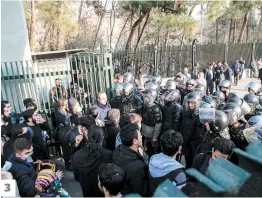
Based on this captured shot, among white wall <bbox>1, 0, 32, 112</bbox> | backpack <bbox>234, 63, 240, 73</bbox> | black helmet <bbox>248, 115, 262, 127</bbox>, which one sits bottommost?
backpack <bbox>234, 63, 240, 73</bbox>

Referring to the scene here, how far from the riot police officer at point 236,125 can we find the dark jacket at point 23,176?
8.01 ft

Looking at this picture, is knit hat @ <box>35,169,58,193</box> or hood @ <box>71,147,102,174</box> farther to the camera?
hood @ <box>71,147,102,174</box>

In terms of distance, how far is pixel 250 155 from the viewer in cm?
125

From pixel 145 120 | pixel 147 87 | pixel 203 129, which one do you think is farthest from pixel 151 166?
pixel 147 87

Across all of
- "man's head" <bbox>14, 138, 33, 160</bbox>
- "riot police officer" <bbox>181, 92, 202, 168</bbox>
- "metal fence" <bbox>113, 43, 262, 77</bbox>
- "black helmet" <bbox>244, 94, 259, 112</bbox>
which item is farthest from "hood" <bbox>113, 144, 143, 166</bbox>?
"metal fence" <bbox>113, 43, 262, 77</bbox>

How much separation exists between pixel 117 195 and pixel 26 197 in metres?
0.91

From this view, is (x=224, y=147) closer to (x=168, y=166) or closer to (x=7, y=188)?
(x=168, y=166)

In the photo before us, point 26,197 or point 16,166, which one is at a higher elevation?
point 16,166

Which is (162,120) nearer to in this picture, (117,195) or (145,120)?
(145,120)

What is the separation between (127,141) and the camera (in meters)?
2.99

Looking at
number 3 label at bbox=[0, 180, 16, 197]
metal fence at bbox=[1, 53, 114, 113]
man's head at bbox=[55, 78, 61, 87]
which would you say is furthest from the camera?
man's head at bbox=[55, 78, 61, 87]

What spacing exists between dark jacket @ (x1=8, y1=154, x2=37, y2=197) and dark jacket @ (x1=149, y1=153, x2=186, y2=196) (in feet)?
3.67

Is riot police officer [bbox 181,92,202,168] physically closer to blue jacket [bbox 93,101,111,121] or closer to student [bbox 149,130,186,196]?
blue jacket [bbox 93,101,111,121]

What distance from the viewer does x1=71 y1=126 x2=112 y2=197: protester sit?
3123mm
